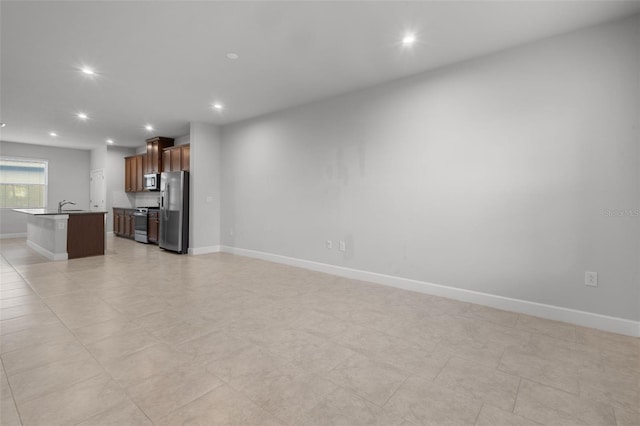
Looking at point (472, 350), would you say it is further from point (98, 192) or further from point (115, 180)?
point (98, 192)

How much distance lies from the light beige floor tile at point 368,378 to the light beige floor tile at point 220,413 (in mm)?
522

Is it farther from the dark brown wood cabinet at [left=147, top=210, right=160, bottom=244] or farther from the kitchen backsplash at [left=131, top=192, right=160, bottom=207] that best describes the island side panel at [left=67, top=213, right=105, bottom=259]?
the kitchen backsplash at [left=131, top=192, right=160, bottom=207]

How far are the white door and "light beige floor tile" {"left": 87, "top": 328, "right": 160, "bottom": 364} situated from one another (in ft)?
27.4

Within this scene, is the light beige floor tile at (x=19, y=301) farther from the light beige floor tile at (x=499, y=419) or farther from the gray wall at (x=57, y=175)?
the gray wall at (x=57, y=175)

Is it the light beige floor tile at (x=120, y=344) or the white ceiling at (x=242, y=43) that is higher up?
the white ceiling at (x=242, y=43)

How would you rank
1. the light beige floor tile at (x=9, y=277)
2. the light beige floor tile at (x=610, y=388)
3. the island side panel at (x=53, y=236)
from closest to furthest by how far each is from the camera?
1. the light beige floor tile at (x=610, y=388)
2. the light beige floor tile at (x=9, y=277)
3. the island side panel at (x=53, y=236)

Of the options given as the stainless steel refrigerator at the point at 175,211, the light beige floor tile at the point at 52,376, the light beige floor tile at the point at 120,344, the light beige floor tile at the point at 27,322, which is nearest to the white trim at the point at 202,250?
the stainless steel refrigerator at the point at 175,211

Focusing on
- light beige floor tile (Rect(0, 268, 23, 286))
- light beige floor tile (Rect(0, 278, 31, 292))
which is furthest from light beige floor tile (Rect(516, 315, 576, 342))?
light beige floor tile (Rect(0, 268, 23, 286))

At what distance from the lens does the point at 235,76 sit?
4012mm

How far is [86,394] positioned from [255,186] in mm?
4497

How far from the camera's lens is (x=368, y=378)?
1.96m

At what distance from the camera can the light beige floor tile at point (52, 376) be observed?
1777mm

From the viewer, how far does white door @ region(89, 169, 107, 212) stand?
918cm

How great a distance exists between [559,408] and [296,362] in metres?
1.59
